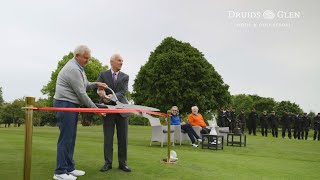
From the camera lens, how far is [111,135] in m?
6.14

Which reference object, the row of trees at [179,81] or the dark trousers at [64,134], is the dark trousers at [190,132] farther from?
the row of trees at [179,81]

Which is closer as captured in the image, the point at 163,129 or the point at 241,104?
the point at 163,129

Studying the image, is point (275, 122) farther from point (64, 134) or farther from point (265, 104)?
point (265, 104)

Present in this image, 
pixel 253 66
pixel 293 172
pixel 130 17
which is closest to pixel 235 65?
pixel 253 66

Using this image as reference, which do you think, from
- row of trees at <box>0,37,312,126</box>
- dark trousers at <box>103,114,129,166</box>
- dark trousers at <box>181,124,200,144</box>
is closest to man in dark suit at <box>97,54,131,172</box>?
dark trousers at <box>103,114,129,166</box>

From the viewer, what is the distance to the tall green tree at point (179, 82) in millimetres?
33625

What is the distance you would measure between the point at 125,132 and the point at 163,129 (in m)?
6.01

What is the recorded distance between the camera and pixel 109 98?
5773 mm

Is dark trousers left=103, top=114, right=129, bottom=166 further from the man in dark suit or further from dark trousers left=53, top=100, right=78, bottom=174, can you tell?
dark trousers left=53, top=100, right=78, bottom=174

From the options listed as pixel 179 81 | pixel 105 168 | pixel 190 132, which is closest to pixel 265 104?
pixel 179 81

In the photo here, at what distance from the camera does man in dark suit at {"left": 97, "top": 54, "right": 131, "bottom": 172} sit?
6074 mm

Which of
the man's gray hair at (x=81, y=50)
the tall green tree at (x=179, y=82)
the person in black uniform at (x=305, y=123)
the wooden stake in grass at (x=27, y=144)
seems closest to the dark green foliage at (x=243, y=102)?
the tall green tree at (x=179, y=82)

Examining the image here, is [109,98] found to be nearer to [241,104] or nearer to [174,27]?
[174,27]

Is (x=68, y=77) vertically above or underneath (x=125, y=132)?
above
